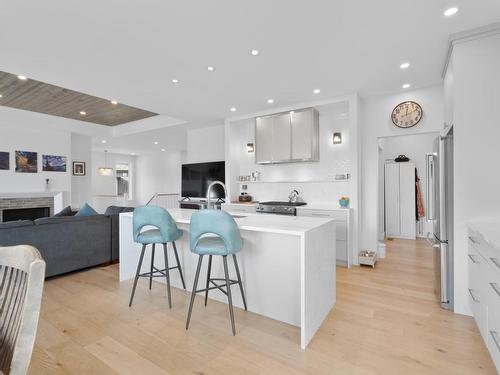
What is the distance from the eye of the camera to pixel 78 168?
740 centimetres

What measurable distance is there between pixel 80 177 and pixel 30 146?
136 centimetres

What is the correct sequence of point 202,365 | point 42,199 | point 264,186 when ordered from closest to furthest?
1. point 202,365
2. point 264,186
3. point 42,199

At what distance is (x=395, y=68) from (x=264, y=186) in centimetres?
302

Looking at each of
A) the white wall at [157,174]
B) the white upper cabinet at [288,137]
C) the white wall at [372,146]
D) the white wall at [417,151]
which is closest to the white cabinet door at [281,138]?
the white upper cabinet at [288,137]

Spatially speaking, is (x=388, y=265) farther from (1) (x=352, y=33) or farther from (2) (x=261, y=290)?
(1) (x=352, y=33)

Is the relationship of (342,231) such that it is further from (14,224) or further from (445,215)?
(14,224)

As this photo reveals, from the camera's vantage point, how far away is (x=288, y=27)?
2.44 m

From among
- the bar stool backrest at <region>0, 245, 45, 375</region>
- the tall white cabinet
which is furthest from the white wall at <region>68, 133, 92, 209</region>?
the tall white cabinet

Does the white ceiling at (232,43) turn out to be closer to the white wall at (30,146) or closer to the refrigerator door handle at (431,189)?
the refrigerator door handle at (431,189)

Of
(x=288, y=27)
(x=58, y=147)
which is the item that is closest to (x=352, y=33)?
(x=288, y=27)

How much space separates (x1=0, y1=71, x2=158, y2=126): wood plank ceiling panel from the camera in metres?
4.43

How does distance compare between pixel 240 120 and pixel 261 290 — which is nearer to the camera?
pixel 261 290

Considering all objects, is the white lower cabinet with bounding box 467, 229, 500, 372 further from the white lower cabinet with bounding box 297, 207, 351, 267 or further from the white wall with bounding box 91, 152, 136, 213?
the white wall with bounding box 91, 152, 136, 213

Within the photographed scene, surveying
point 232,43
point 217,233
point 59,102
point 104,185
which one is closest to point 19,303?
point 217,233
